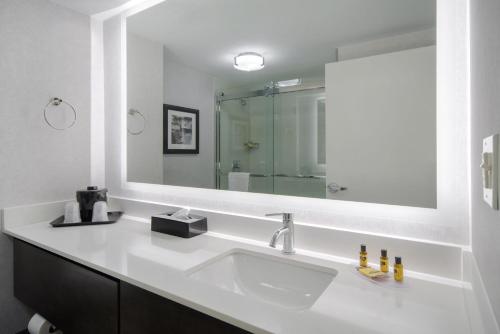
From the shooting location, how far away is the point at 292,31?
132cm

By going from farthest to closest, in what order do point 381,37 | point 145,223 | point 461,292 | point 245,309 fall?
point 145,223 → point 381,37 → point 461,292 → point 245,309

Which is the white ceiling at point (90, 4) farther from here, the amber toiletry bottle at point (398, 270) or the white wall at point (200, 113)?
the amber toiletry bottle at point (398, 270)

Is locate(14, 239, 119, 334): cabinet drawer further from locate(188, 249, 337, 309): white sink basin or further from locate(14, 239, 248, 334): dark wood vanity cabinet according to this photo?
locate(188, 249, 337, 309): white sink basin

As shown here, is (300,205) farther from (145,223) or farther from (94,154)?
(94,154)

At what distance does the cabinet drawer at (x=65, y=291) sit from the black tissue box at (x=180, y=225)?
1.32ft

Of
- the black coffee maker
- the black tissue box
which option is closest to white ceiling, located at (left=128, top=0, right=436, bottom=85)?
the black tissue box

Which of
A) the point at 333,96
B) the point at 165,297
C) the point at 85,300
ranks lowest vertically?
the point at 85,300

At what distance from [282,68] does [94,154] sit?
1.43 meters

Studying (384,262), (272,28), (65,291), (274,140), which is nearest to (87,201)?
(65,291)

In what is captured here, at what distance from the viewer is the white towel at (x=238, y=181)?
1446 millimetres

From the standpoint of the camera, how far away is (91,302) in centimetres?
107

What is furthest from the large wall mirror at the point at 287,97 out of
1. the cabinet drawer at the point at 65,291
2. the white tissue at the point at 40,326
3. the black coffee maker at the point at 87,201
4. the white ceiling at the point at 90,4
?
the white tissue at the point at 40,326

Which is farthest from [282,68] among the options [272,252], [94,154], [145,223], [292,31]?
[94,154]

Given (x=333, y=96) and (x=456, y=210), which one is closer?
(x=456, y=210)
